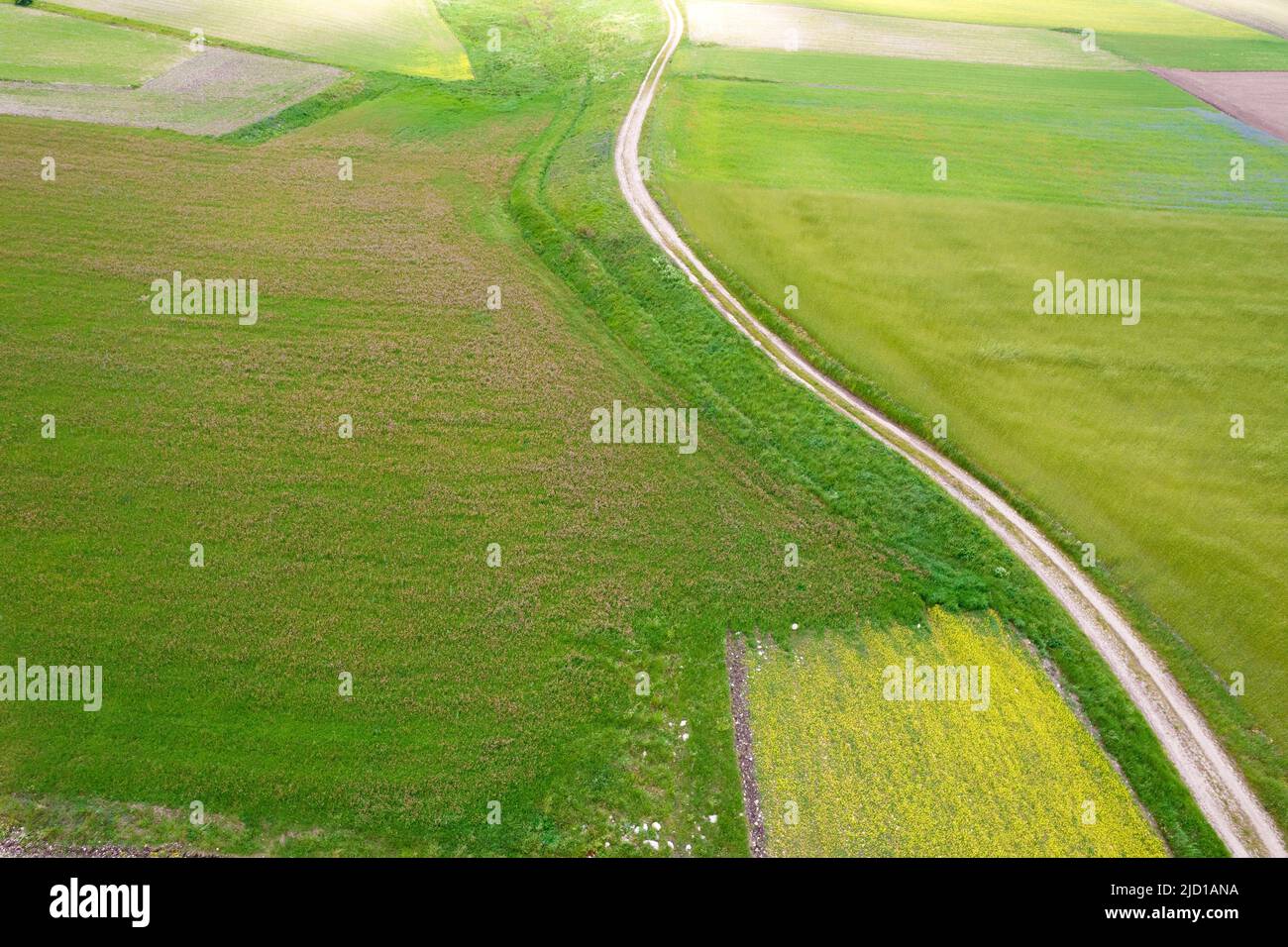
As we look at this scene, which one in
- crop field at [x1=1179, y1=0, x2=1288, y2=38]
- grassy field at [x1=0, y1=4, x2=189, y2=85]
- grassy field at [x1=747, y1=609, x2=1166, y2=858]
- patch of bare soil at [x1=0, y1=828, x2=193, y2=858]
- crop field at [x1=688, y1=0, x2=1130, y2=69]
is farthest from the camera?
crop field at [x1=1179, y1=0, x2=1288, y2=38]

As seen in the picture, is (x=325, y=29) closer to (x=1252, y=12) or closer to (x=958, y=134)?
(x=958, y=134)

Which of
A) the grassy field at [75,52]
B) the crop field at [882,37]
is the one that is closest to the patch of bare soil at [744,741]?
the grassy field at [75,52]

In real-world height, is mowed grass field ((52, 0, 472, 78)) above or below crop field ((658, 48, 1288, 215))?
above

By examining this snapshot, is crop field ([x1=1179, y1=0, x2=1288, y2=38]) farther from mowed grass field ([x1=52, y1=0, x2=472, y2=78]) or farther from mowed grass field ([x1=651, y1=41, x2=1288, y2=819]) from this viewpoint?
mowed grass field ([x1=52, y1=0, x2=472, y2=78])

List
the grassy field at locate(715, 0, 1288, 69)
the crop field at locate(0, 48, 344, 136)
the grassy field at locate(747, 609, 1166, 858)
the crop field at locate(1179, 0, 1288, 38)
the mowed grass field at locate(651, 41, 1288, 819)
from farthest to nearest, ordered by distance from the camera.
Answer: the crop field at locate(1179, 0, 1288, 38) → the grassy field at locate(715, 0, 1288, 69) → the crop field at locate(0, 48, 344, 136) → the mowed grass field at locate(651, 41, 1288, 819) → the grassy field at locate(747, 609, 1166, 858)

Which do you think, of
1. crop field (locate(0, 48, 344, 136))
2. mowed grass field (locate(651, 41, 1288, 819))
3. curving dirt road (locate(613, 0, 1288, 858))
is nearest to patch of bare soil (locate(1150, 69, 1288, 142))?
mowed grass field (locate(651, 41, 1288, 819))

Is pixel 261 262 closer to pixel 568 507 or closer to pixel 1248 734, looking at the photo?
pixel 568 507

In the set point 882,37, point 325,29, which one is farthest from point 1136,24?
point 325,29

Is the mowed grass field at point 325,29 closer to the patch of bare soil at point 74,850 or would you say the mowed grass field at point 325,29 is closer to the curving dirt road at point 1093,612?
the curving dirt road at point 1093,612
